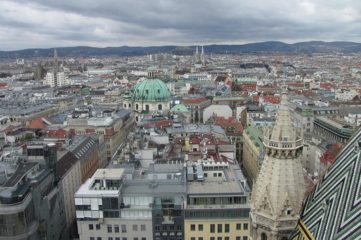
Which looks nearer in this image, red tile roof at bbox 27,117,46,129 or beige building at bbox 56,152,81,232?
beige building at bbox 56,152,81,232

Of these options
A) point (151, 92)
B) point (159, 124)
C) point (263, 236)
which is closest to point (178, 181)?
point (263, 236)

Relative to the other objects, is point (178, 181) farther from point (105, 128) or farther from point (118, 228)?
point (105, 128)

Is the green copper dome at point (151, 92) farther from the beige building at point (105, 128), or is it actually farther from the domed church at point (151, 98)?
the beige building at point (105, 128)

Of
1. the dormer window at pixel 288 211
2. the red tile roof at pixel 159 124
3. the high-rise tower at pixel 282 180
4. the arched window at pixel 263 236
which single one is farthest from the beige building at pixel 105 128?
the dormer window at pixel 288 211

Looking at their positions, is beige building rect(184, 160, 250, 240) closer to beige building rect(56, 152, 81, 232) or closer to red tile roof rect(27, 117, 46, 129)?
beige building rect(56, 152, 81, 232)

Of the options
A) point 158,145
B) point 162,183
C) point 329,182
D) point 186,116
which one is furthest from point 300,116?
point 329,182

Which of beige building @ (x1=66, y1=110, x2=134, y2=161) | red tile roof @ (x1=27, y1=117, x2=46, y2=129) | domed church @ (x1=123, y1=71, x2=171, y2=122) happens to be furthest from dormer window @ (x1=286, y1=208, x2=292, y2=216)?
domed church @ (x1=123, y1=71, x2=171, y2=122)

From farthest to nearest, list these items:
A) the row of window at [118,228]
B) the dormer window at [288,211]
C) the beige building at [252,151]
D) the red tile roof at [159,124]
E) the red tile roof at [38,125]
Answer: the red tile roof at [38,125] → the red tile roof at [159,124] → the beige building at [252,151] → the row of window at [118,228] → the dormer window at [288,211]
